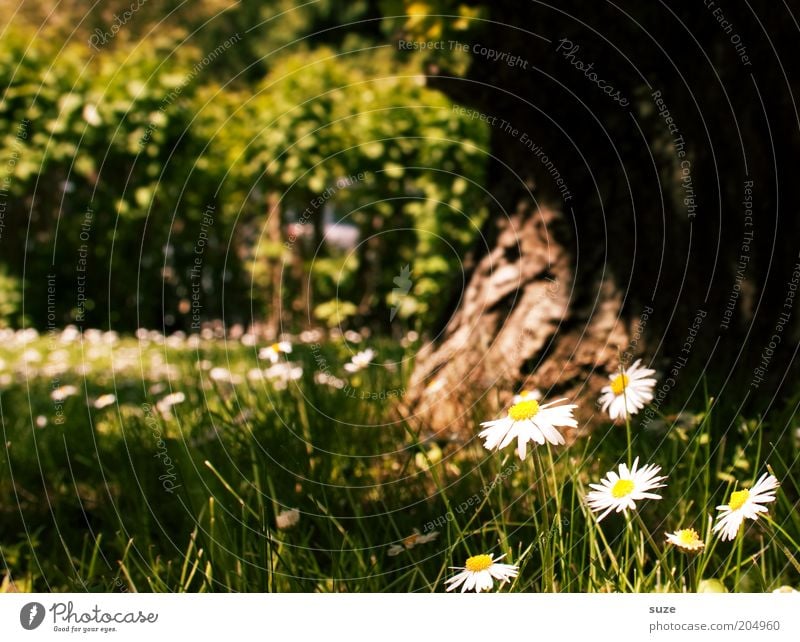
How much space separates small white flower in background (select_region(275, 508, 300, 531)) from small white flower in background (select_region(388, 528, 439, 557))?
9.2 inches

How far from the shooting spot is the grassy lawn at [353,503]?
1827 mm

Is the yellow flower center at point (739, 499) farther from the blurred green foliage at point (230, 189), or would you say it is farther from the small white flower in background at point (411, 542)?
the blurred green foliage at point (230, 189)

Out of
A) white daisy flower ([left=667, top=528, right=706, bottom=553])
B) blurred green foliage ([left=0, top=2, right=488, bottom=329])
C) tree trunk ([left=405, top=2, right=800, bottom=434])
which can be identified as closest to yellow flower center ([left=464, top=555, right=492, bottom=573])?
white daisy flower ([left=667, top=528, right=706, bottom=553])

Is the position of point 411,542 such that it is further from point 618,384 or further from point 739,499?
point 739,499

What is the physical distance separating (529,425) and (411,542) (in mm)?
482

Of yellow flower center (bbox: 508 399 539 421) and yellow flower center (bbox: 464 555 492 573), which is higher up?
yellow flower center (bbox: 508 399 539 421)

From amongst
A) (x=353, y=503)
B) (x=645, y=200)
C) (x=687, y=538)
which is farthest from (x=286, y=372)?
(x=687, y=538)

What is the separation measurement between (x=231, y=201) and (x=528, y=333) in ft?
16.8

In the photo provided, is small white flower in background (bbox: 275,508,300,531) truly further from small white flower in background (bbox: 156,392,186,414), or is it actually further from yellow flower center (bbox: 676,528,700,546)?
yellow flower center (bbox: 676,528,700,546)

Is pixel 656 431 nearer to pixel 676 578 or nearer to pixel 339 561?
pixel 676 578

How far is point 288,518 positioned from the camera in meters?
1.95

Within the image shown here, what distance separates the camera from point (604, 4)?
2.64 metres

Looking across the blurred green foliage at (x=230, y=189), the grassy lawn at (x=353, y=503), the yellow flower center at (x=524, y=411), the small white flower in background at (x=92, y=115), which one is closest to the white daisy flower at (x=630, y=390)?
the grassy lawn at (x=353, y=503)

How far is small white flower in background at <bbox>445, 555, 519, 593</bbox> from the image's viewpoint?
169cm
